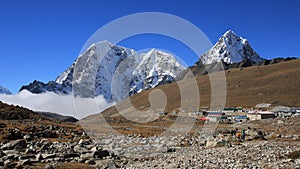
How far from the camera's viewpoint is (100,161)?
25984mm

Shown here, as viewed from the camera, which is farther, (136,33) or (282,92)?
(282,92)

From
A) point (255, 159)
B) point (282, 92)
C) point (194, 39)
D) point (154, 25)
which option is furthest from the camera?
point (282, 92)

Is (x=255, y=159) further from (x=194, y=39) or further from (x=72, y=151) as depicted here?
(x=72, y=151)

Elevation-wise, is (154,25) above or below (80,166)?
above

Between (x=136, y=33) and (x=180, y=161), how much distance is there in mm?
12197

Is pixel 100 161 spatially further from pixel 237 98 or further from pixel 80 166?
pixel 237 98

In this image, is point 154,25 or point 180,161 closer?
point 180,161

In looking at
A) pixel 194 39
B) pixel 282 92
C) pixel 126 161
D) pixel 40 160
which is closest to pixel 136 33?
pixel 194 39

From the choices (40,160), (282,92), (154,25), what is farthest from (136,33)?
(282,92)

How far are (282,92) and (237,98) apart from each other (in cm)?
2432

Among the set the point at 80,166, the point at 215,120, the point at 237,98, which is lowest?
the point at 80,166

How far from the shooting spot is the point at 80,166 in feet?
78.8

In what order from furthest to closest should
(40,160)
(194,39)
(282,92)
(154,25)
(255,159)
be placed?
(282,92)
(154,25)
(194,39)
(40,160)
(255,159)

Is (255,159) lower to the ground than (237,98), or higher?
lower
